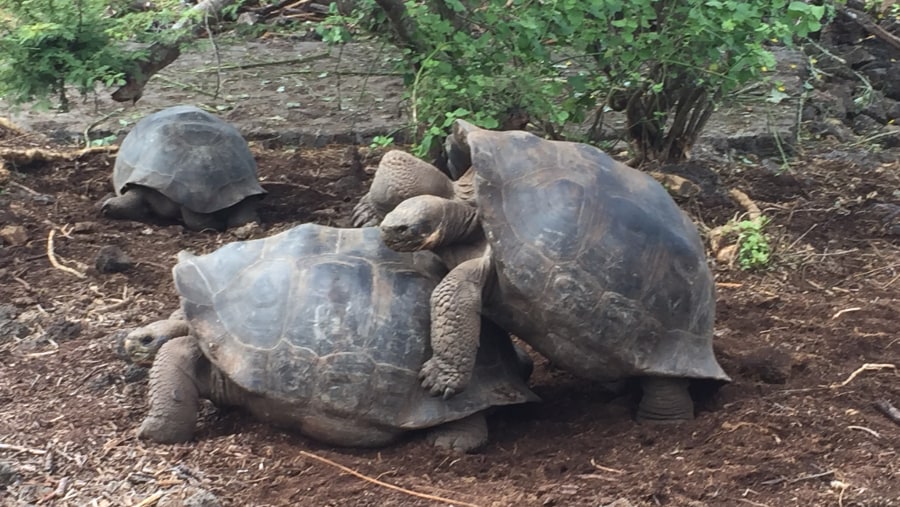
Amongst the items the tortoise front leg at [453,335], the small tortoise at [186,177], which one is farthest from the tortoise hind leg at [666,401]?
the small tortoise at [186,177]

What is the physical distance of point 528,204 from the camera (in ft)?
9.95

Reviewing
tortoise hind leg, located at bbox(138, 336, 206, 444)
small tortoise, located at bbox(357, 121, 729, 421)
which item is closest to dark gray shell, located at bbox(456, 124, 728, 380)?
small tortoise, located at bbox(357, 121, 729, 421)

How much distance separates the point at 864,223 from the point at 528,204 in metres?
2.89

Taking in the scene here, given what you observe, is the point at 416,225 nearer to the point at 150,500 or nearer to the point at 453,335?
the point at 453,335

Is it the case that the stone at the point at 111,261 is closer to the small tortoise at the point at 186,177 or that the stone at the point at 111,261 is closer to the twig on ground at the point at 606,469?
the small tortoise at the point at 186,177

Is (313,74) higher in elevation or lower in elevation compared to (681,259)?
lower

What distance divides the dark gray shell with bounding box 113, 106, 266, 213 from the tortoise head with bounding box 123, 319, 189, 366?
7.01 feet

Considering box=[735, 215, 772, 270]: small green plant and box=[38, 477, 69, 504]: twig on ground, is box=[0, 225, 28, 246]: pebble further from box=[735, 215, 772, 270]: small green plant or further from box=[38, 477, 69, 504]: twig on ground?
box=[735, 215, 772, 270]: small green plant

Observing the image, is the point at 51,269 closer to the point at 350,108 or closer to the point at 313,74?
the point at 350,108

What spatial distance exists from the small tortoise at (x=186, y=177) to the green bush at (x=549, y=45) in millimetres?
1024

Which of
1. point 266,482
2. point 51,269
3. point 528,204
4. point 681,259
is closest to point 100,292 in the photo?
point 51,269

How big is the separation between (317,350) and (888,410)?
175 centimetres

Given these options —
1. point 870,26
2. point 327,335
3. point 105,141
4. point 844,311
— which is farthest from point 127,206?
point 870,26

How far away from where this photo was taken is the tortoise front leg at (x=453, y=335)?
2.93 m
